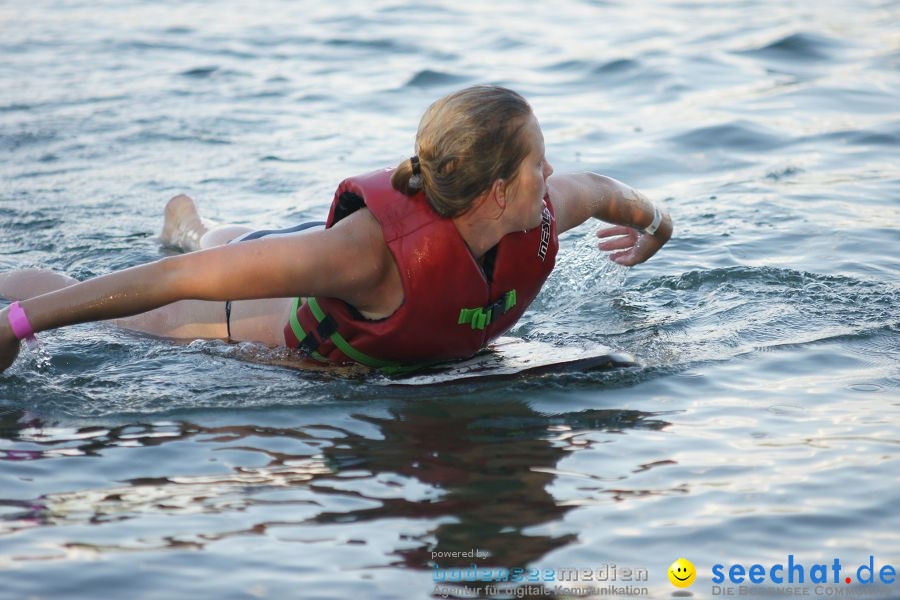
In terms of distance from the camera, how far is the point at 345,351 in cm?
443

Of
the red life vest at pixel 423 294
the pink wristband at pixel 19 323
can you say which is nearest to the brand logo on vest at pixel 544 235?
the red life vest at pixel 423 294

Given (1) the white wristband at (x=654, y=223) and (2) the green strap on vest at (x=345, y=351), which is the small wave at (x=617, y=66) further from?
(2) the green strap on vest at (x=345, y=351)

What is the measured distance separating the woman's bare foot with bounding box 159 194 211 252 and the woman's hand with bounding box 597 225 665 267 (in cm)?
223

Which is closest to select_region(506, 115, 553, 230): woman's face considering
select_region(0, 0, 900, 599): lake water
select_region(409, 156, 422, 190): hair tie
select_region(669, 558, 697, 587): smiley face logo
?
select_region(409, 156, 422, 190): hair tie

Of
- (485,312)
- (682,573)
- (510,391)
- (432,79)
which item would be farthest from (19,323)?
(432,79)

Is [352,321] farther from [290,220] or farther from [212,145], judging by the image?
[212,145]

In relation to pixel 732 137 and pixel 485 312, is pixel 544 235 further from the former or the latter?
pixel 732 137

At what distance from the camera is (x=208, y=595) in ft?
10.2

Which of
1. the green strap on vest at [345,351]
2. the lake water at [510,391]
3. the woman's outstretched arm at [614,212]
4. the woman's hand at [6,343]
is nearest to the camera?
the lake water at [510,391]

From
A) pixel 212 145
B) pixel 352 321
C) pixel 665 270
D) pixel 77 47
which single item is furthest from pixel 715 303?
pixel 77 47

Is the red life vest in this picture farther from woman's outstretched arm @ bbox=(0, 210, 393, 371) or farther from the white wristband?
the white wristband

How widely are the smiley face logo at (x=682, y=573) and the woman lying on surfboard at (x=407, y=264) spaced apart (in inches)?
52.0

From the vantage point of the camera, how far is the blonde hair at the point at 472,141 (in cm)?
379

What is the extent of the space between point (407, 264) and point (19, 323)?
52.4 inches
